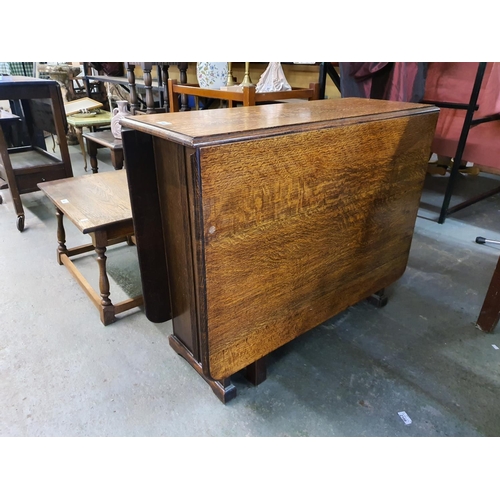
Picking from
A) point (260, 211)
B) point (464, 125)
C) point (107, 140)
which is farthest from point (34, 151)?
point (464, 125)

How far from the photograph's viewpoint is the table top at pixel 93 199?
1575 millimetres

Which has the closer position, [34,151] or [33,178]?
[33,178]

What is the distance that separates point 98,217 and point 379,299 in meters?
1.27

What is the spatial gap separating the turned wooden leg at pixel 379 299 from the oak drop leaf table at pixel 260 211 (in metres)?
0.30

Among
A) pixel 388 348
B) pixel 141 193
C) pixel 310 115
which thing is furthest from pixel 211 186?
pixel 388 348

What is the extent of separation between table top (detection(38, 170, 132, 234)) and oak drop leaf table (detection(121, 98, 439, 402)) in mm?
414

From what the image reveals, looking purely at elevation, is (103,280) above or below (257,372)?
above

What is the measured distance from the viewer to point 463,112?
271 cm

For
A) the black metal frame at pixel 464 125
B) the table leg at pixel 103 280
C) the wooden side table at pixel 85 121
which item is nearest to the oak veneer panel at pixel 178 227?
the table leg at pixel 103 280

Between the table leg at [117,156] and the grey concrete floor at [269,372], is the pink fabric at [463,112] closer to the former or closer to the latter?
the grey concrete floor at [269,372]

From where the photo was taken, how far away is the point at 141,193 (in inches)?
46.5

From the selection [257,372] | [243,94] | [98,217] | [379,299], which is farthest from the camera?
[243,94]

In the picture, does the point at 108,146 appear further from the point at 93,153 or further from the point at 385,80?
the point at 385,80

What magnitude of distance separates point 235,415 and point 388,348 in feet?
2.23
